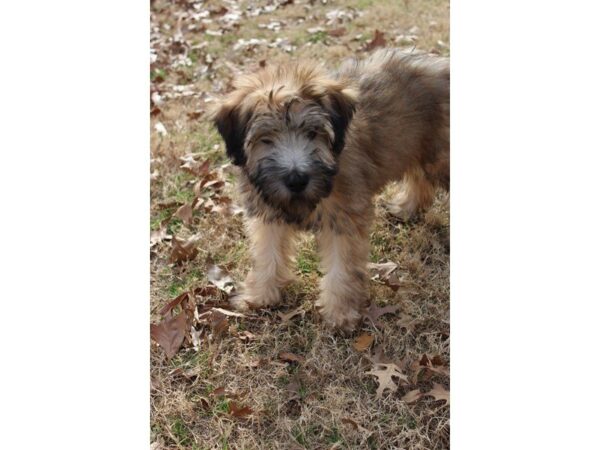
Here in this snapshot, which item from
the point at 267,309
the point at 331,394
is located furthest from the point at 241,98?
the point at 331,394

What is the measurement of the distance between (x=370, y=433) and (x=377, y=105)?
215cm

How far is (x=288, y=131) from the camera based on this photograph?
137 inches

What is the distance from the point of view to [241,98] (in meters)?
3.70

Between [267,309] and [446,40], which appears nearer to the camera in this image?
[267,309]

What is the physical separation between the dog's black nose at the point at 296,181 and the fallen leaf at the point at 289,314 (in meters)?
1.09

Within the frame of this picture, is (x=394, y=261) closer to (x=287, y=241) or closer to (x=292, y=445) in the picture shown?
(x=287, y=241)

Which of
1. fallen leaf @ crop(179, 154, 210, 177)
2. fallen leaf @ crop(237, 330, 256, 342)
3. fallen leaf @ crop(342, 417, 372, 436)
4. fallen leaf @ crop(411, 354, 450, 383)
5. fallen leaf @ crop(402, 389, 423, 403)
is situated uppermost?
fallen leaf @ crop(411, 354, 450, 383)

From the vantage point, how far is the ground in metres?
3.50

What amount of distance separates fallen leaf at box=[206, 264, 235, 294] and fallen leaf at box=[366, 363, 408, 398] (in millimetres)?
1290

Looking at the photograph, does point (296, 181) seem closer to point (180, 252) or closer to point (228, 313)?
point (228, 313)

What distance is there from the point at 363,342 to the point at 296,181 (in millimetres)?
1210

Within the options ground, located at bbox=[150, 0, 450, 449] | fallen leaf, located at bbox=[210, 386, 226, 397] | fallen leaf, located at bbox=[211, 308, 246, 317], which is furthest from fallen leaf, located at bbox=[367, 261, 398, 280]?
fallen leaf, located at bbox=[210, 386, 226, 397]

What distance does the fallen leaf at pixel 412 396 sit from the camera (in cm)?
356

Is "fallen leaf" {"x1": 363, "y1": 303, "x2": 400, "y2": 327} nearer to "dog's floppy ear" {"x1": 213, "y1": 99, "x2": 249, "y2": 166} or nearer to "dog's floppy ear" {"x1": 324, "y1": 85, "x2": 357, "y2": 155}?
"dog's floppy ear" {"x1": 324, "y1": 85, "x2": 357, "y2": 155}
